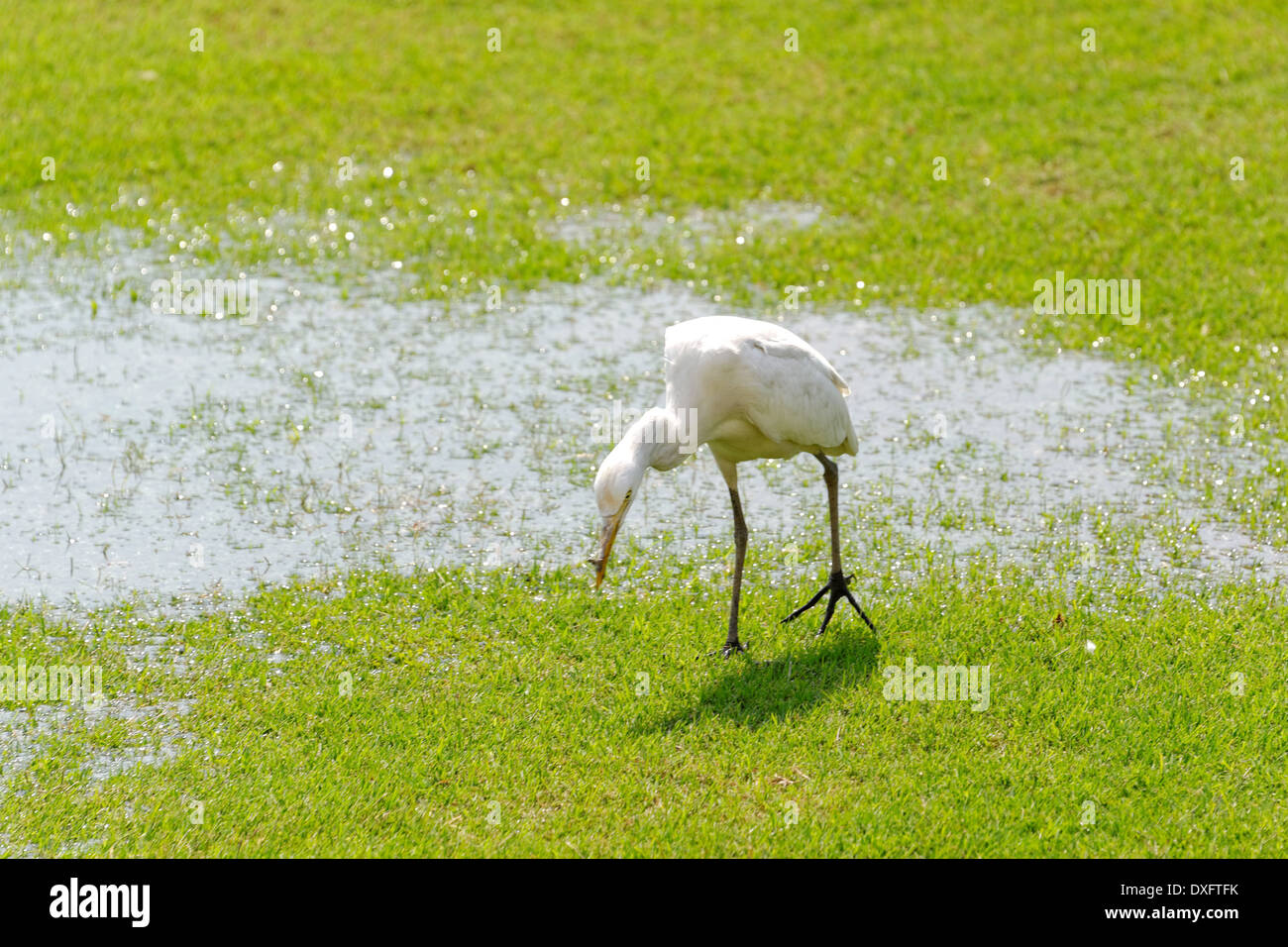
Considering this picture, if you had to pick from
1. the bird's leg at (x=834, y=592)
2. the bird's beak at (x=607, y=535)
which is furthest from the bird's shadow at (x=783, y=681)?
the bird's beak at (x=607, y=535)

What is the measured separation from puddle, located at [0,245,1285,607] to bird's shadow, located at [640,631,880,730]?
4.76 ft

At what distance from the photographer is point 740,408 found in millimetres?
7703

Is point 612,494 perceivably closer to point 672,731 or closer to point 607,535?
point 607,535

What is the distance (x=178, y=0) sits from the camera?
19844mm

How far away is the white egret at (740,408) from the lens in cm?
722

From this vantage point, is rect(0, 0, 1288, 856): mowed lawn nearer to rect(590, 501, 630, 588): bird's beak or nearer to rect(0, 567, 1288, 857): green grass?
rect(0, 567, 1288, 857): green grass

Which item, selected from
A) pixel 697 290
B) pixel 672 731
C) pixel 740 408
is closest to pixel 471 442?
pixel 740 408

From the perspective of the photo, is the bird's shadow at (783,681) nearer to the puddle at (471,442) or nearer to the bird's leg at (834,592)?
the bird's leg at (834,592)

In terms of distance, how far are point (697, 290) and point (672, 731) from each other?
7.49 m

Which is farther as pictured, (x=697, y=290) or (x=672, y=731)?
(x=697, y=290)

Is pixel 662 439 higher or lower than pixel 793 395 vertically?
lower

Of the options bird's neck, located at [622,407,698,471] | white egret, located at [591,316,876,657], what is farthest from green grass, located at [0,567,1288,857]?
bird's neck, located at [622,407,698,471]

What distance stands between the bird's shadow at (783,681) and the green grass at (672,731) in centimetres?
1

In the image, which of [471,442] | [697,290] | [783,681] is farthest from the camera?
[697,290]
